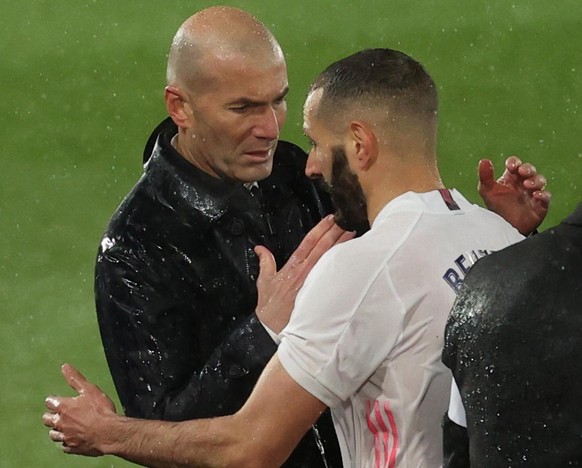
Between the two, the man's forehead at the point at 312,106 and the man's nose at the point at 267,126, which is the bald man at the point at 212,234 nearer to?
the man's nose at the point at 267,126

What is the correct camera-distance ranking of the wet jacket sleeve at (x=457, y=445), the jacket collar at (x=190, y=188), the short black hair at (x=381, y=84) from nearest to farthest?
the wet jacket sleeve at (x=457, y=445)
the short black hair at (x=381, y=84)
the jacket collar at (x=190, y=188)

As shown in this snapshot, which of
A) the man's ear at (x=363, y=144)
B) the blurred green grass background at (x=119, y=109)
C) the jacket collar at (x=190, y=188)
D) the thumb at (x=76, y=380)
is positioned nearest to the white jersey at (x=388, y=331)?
the man's ear at (x=363, y=144)

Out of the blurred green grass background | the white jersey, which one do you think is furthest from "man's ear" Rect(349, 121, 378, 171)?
the blurred green grass background

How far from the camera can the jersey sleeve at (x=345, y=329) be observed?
7.61 ft

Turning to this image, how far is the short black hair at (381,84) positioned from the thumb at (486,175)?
52 cm

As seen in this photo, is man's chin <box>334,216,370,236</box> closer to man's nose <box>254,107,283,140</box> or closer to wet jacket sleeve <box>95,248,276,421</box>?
wet jacket sleeve <box>95,248,276,421</box>

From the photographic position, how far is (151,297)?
291 centimetres

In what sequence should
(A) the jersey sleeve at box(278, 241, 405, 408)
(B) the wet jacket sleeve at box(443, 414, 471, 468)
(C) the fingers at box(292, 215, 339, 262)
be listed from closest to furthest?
1. (B) the wet jacket sleeve at box(443, 414, 471, 468)
2. (A) the jersey sleeve at box(278, 241, 405, 408)
3. (C) the fingers at box(292, 215, 339, 262)

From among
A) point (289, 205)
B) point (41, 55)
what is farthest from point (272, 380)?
point (41, 55)

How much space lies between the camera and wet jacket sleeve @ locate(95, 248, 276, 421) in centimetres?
279

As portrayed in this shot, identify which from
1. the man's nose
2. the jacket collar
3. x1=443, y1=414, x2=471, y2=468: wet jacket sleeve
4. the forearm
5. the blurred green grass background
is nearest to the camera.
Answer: x1=443, y1=414, x2=471, y2=468: wet jacket sleeve

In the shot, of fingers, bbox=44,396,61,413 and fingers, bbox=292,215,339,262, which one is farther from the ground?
fingers, bbox=292,215,339,262

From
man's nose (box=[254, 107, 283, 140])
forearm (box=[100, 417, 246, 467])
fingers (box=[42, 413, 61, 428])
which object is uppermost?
man's nose (box=[254, 107, 283, 140])

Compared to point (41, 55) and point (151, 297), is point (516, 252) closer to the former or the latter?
point (151, 297)
